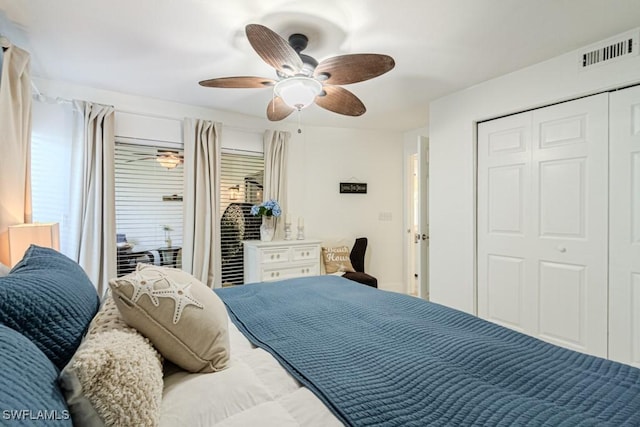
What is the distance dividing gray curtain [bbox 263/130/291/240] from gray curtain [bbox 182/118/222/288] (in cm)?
63

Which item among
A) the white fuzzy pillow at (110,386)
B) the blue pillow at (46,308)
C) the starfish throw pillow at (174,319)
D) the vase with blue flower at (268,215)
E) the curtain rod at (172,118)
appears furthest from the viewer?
the vase with blue flower at (268,215)

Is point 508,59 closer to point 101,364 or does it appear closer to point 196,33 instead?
point 196,33

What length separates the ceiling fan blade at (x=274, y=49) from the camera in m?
1.52

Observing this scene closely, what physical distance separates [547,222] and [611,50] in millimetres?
1270

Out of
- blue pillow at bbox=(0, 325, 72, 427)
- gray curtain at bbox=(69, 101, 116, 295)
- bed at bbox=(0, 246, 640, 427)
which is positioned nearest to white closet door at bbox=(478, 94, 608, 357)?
bed at bbox=(0, 246, 640, 427)

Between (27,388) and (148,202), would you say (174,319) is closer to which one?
(27,388)

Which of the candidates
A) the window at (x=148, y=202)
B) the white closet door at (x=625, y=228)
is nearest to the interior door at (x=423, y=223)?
the white closet door at (x=625, y=228)

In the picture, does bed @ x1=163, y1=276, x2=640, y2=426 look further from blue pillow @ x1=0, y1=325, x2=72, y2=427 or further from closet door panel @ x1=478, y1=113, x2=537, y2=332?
closet door panel @ x1=478, y1=113, x2=537, y2=332

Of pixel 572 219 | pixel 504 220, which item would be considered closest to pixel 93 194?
pixel 504 220

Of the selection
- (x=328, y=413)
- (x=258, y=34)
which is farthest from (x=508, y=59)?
(x=328, y=413)

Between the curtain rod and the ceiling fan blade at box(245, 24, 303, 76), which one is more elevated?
the curtain rod

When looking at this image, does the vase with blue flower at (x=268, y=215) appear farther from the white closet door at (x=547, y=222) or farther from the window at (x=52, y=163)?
the white closet door at (x=547, y=222)

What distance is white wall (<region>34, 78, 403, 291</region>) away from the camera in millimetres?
4016

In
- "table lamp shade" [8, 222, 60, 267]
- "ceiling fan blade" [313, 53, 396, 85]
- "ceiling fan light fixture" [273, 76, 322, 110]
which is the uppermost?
"ceiling fan blade" [313, 53, 396, 85]
